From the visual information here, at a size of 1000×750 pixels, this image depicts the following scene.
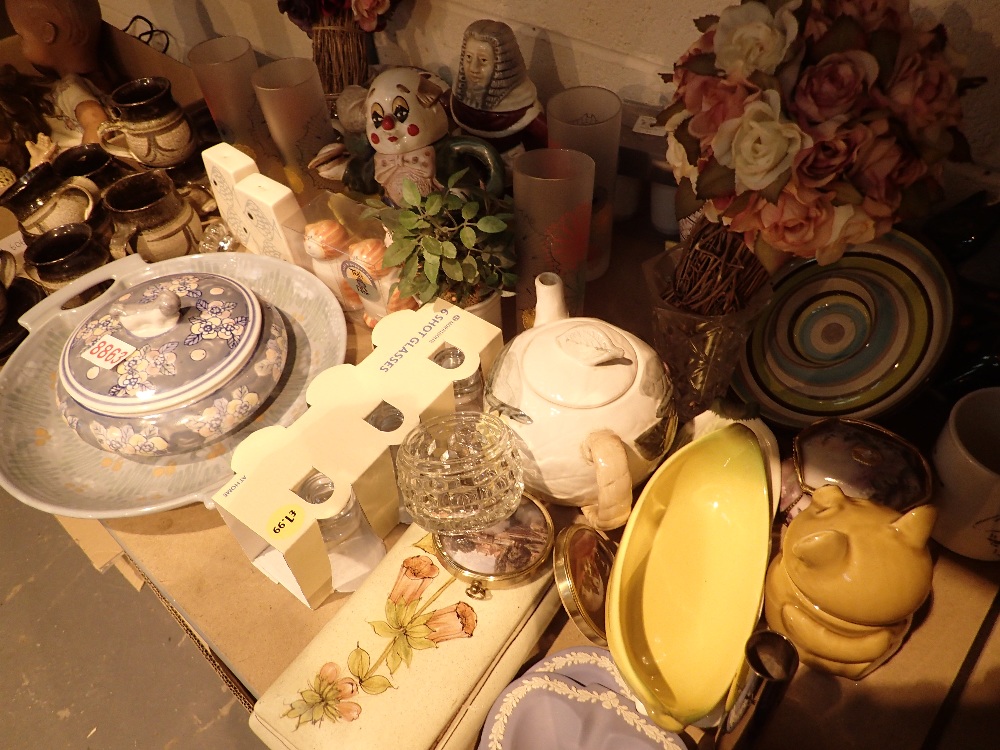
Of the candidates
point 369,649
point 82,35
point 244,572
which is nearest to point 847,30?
point 369,649

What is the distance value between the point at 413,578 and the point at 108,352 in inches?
18.1

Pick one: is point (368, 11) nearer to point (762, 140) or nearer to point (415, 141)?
point (415, 141)

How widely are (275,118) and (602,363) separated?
75cm

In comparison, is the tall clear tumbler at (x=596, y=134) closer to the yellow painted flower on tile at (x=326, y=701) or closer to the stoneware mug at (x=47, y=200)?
the yellow painted flower on tile at (x=326, y=701)

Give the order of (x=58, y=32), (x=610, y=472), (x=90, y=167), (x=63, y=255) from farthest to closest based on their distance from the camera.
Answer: (x=58, y=32) < (x=90, y=167) < (x=63, y=255) < (x=610, y=472)

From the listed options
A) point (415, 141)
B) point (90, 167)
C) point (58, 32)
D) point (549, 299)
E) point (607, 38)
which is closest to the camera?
point (549, 299)

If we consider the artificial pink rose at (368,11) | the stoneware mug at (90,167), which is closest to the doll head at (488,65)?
the artificial pink rose at (368,11)

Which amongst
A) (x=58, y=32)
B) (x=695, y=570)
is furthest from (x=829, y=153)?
(x=58, y=32)

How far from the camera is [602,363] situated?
0.62 metres

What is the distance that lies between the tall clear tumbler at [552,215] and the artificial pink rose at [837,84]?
31cm

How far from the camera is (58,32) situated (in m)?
1.44

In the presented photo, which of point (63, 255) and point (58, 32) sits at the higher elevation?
point (58, 32)

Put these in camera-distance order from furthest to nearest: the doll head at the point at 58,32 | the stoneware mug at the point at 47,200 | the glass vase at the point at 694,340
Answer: the doll head at the point at 58,32
the stoneware mug at the point at 47,200
the glass vase at the point at 694,340

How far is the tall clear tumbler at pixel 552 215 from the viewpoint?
776mm
